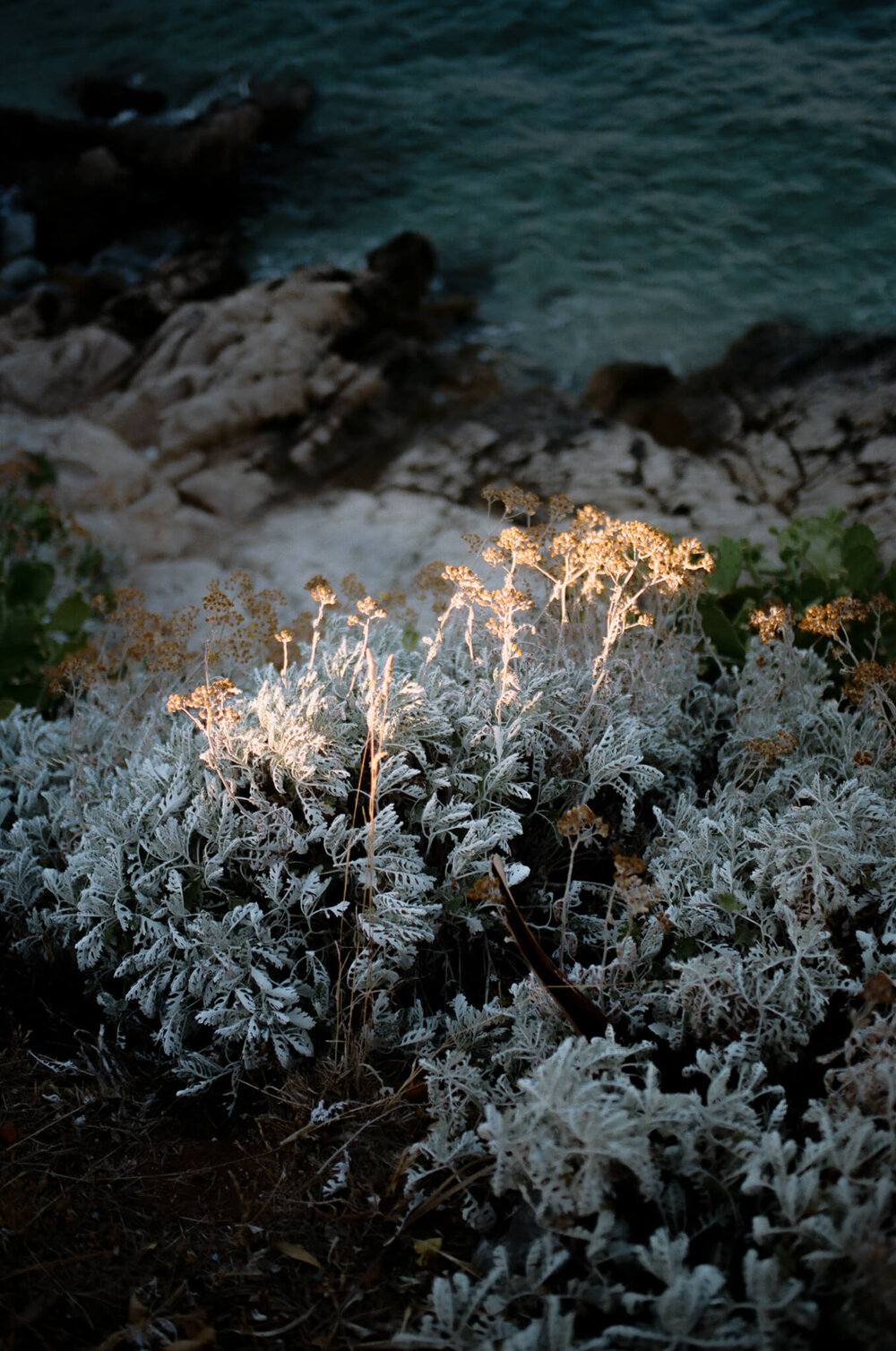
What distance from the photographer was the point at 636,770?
1.87 metres

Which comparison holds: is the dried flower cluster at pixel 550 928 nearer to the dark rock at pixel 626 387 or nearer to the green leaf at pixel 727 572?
the green leaf at pixel 727 572

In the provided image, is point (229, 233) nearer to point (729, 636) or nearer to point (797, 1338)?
point (729, 636)

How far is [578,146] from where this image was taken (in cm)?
374

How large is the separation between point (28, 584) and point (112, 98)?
307 centimetres

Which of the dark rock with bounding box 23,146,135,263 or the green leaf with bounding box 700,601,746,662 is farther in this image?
the dark rock with bounding box 23,146,135,263

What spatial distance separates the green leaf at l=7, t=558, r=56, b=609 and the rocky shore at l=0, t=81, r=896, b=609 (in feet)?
2.73

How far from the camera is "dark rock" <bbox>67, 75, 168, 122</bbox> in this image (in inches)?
179

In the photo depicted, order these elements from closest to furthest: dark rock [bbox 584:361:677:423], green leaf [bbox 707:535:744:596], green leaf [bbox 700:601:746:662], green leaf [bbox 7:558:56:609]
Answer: green leaf [bbox 700:601:746:662] → green leaf [bbox 707:535:744:596] → green leaf [bbox 7:558:56:609] → dark rock [bbox 584:361:677:423]

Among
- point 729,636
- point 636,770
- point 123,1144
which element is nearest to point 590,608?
point 729,636

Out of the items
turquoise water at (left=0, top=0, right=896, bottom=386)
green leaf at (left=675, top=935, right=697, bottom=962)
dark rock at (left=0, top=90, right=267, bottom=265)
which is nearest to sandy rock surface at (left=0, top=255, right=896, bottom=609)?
turquoise water at (left=0, top=0, right=896, bottom=386)

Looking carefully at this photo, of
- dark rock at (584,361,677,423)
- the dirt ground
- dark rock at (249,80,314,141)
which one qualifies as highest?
dark rock at (249,80,314,141)

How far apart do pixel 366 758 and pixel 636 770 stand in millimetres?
534

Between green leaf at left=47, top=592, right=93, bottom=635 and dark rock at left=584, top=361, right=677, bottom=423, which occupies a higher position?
dark rock at left=584, top=361, right=677, bottom=423

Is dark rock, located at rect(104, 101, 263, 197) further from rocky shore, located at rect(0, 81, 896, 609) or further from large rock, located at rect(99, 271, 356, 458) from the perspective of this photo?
large rock, located at rect(99, 271, 356, 458)
